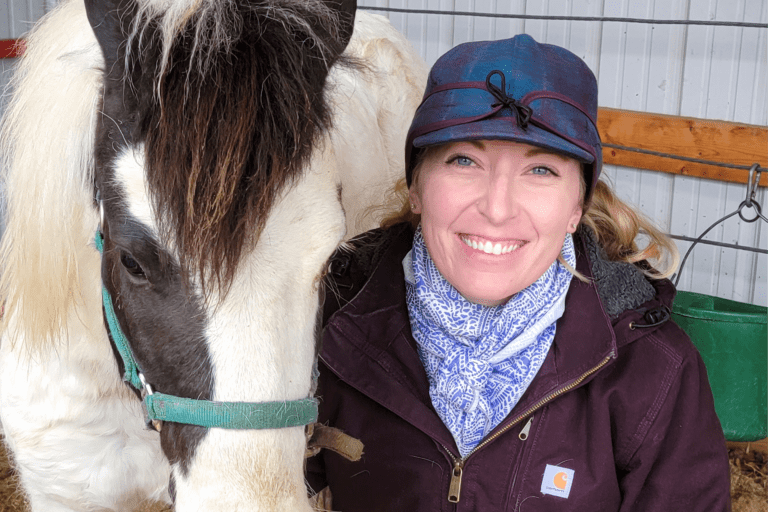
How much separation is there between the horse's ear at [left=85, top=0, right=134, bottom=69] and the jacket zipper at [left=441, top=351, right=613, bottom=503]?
2.74 feet

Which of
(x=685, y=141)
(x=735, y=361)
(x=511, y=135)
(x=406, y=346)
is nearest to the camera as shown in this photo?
(x=511, y=135)

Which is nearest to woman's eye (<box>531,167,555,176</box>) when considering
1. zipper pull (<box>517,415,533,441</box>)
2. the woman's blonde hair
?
the woman's blonde hair

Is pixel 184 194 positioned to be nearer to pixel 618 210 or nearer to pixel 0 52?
pixel 618 210

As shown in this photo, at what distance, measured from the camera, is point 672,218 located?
12.7 ft

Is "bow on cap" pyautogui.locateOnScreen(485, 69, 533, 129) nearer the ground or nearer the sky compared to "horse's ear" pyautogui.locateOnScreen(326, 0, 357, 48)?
nearer the ground

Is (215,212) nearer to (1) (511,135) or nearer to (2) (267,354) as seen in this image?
(2) (267,354)

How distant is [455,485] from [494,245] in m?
0.42

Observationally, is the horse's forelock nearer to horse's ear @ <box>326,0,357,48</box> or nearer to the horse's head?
the horse's head

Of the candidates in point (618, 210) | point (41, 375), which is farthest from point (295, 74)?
point (41, 375)

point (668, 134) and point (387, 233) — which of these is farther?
point (668, 134)

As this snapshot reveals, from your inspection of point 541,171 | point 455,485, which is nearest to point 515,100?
point 541,171

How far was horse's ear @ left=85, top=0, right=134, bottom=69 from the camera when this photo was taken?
1038 mm

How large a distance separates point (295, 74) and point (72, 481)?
116 centimetres

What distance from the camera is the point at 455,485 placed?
1.26 m
